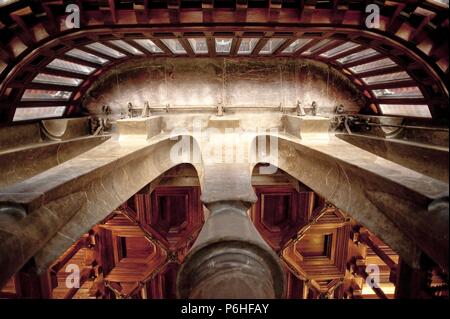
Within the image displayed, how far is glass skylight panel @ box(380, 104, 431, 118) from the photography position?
5371mm

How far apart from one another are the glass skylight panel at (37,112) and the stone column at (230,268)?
5.86 metres

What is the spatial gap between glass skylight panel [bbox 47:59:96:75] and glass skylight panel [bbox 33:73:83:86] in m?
0.34

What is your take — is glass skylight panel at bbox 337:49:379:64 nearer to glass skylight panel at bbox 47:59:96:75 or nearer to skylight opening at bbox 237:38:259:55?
skylight opening at bbox 237:38:259:55

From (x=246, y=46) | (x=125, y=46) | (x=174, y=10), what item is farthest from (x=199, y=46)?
(x=174, y=10)

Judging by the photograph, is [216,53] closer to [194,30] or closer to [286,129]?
[194,30]

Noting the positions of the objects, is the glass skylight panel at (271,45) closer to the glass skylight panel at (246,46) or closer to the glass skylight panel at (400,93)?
the glass skylight panel at (246,46)

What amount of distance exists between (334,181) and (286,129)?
2816 millimetres

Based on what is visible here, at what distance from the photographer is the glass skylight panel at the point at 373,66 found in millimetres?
5421

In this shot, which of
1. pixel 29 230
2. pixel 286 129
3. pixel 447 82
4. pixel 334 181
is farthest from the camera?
pixel 286 129

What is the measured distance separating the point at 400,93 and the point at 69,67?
8.55 metres

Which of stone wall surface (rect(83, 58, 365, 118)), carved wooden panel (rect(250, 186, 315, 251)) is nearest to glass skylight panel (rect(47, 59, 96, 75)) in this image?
stone wall surface (rect(83, 58, 365, 118))

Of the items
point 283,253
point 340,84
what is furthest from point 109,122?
point 340,84

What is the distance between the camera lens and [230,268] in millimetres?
1748
